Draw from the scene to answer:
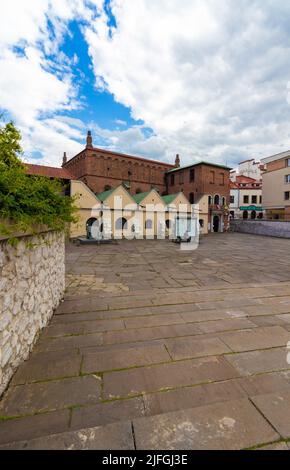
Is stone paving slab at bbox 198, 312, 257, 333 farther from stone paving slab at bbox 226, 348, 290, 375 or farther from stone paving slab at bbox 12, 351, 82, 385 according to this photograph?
stone paving slab at bbox 12, 351, 82, 385

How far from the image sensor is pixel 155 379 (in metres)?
2.56

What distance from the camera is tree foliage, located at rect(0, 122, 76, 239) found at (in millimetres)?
2182

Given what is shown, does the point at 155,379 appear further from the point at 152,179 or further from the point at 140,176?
the point at 152,179

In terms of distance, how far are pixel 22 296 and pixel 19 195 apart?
1302 mm

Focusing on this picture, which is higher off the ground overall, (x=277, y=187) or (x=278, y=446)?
(x=277, y=187)

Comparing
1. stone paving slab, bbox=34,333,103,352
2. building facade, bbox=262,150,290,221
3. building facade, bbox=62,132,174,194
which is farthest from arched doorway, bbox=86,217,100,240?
building facade, bbox=262,150,290,221

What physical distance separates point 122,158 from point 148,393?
3685cm

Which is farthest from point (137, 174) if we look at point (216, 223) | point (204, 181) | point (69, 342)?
point (69, 342)

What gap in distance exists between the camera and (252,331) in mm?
3670

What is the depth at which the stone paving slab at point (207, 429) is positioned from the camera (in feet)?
5.82

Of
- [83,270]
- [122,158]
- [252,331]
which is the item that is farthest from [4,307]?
[122,158]

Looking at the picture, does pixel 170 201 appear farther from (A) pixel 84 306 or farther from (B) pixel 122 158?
(A) pixel 84 306

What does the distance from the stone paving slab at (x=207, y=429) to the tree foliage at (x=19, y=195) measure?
2297 mm
